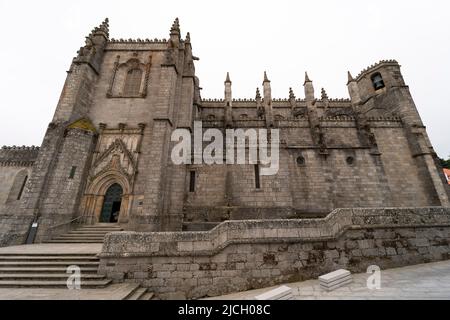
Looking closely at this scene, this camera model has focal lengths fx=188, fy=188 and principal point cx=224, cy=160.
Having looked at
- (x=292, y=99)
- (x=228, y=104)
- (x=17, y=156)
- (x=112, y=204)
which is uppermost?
(x=292, y=99)

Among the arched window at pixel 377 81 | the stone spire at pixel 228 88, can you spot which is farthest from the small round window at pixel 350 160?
the stone spire at pixel 228 88

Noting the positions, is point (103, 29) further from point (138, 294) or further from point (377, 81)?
point (377, 81)

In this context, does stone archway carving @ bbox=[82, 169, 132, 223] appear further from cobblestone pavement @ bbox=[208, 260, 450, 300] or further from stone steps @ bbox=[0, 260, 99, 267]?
cobblestone pavement @ bbox=[208, 260, 450, 300]

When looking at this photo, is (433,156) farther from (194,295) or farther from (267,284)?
(194,295)

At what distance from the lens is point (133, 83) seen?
15.6 meters

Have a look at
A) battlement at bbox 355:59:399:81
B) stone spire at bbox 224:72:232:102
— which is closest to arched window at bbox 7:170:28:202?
stone spire at bbox 224:72:232:102

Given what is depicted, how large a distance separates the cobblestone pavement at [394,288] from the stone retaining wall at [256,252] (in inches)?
15.4

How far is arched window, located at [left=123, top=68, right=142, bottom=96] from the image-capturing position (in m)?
15.3

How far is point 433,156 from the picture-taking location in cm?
1573

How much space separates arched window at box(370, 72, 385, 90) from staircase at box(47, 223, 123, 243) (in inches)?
1063

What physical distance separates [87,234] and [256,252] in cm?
971

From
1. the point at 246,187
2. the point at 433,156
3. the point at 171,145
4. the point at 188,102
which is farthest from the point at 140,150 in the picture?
the point at 433,156

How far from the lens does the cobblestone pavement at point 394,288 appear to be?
423cm

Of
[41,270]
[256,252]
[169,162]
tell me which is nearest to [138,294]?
[41,270]
